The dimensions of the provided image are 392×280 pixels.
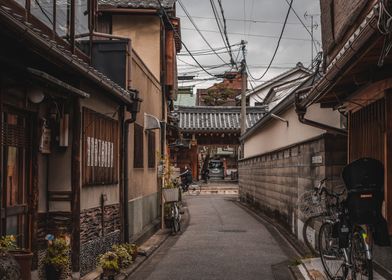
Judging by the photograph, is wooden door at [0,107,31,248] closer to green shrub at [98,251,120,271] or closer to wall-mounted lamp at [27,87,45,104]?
wall-mounted lamp at [27,87,45,104]

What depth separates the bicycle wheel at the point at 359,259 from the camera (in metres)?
7.53

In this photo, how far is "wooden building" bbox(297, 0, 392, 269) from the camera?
20.3ft

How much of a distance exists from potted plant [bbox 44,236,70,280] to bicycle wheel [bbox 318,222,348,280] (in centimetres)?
428

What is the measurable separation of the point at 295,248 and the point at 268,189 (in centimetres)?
802

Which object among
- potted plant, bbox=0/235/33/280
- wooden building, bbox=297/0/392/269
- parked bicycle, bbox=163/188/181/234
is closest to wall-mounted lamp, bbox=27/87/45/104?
potted plant, bbox=0/235/33/280

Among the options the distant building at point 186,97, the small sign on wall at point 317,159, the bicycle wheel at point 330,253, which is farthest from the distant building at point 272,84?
the bicycle wheel at point 330,253

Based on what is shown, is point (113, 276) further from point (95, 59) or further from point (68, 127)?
point (95, 59)

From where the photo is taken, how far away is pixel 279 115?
19641 mm

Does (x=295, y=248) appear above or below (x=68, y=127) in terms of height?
below

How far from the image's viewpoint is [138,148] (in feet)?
52.3

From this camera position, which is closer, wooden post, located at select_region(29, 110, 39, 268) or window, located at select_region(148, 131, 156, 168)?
wooden post, located at select_region(29, 110, 39, 268)

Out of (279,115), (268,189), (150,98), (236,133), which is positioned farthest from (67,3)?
(236,133)

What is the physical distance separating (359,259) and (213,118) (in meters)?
39.7

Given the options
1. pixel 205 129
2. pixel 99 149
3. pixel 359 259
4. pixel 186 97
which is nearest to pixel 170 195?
pixel 99 149
